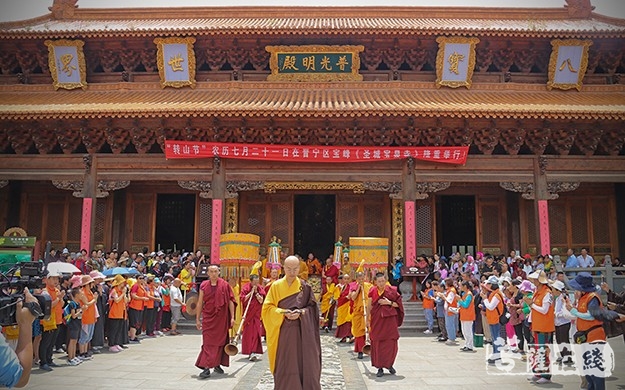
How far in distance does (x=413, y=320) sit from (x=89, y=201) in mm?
9380

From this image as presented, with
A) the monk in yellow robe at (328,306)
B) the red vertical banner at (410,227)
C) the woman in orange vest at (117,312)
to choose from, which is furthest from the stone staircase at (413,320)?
the woman in orange vest at (117,312)

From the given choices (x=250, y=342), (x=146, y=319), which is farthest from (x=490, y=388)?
(x=146, y=319)

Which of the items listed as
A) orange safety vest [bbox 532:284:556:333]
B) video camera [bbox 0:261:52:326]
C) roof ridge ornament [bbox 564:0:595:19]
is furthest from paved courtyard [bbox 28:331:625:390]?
roof ridge ornament [bbox 564:0:595:19]

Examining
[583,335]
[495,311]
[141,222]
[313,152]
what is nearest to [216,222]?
[313,152]

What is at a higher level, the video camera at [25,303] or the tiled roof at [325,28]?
the tiled roof at [325,28]

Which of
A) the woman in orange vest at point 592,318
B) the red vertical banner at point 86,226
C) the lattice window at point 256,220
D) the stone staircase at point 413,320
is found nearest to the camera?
the woman in orange vest at point 592,318

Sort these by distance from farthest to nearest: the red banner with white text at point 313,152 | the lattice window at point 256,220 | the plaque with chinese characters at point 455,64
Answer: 1. the lattice window at point 256,220
2. the plaque with chinese characters at point 455,64
3. the red banner with white text at point 313,152

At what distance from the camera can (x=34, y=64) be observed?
16.9 meters

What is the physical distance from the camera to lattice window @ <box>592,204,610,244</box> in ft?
51.1

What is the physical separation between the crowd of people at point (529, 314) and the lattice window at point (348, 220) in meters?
4.02

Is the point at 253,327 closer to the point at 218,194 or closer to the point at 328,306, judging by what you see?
the point at 328,306

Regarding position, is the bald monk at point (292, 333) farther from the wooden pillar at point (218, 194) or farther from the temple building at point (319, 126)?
the wooden pillar at point (218, 194)

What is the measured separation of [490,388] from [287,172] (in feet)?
29.2

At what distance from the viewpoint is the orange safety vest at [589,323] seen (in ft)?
17.8
